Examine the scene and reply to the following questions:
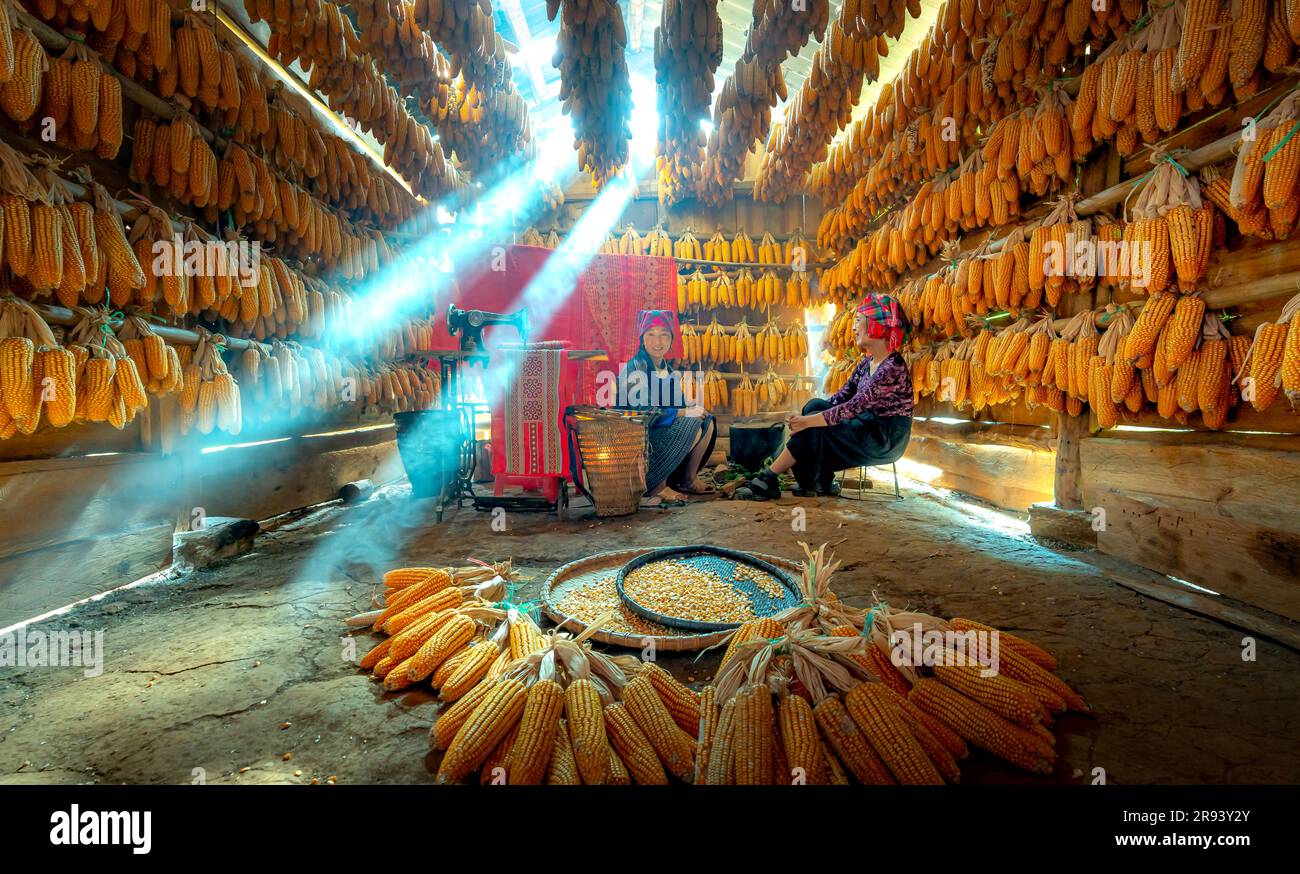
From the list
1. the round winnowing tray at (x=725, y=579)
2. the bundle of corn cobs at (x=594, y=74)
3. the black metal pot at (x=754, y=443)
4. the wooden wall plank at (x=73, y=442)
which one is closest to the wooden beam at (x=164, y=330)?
the wooden wall plank at (x=73, y=442)

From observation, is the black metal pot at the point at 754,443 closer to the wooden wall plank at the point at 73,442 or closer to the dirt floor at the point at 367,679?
the dirt floor at the point at 367,679

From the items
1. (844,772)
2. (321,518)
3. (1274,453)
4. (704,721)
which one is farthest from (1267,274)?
(321,518)

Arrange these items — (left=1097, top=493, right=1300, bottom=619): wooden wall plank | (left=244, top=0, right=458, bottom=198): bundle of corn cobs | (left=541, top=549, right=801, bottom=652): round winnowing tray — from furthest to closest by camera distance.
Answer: (left=244, top=0, right=458, bottom=198): bundle of corn cobs → (left=1097, top=493, right=1300, bottom=619): wooden wall plank → (left=541, top=549, right=801, bottom=652): round winnowing tray

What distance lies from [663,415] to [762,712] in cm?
446

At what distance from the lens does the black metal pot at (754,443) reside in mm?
6770

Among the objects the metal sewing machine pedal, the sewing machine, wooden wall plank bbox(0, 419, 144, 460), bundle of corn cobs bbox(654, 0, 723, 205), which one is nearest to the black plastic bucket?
the metal sewing machine pedal

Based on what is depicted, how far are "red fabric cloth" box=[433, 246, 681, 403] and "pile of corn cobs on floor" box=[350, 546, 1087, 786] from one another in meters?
7.52

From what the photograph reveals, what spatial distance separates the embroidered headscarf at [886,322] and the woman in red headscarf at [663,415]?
213 centimetres

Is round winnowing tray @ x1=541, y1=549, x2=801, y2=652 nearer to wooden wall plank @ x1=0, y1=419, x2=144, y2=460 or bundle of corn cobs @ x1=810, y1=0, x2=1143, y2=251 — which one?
wooden wall plank @ x1=0, y1=419, x2=144, y2=460

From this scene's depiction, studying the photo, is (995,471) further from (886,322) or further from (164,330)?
(164,330)

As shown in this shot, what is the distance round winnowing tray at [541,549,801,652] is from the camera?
7.48ft
